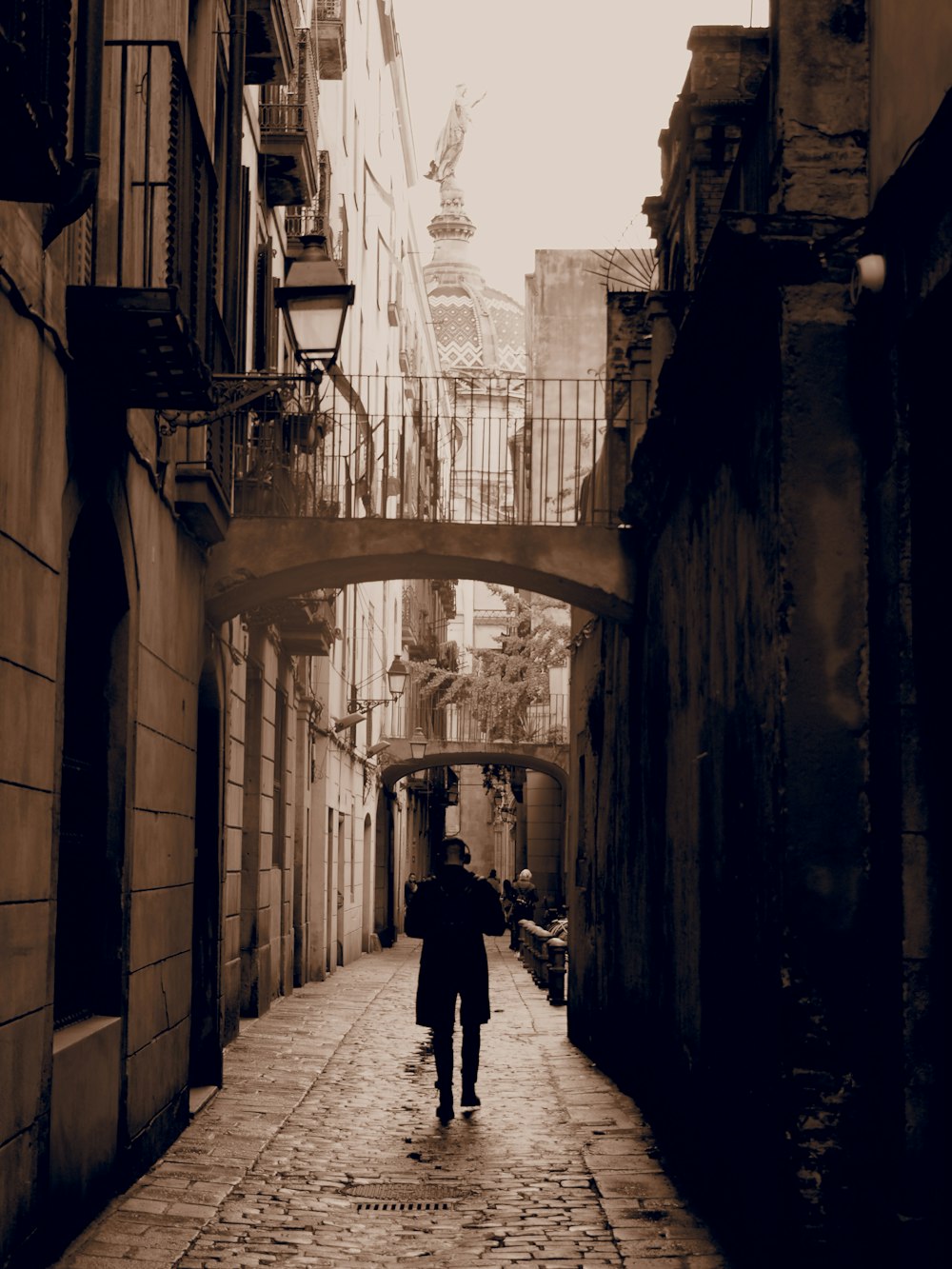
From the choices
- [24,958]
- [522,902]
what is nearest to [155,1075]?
[24,958]

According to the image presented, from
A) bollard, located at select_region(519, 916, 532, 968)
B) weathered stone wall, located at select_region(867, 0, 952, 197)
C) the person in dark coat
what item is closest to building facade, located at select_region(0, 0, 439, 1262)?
the person in dark coat

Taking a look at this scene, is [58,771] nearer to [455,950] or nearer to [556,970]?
[455,950]

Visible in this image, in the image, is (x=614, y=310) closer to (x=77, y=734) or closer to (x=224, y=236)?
(x=224, y=236)

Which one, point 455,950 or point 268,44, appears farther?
point 268,44

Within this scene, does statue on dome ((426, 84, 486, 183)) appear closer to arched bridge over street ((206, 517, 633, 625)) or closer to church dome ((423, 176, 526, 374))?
church dome ((423, 176, 526, 374))

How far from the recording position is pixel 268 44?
13891mm

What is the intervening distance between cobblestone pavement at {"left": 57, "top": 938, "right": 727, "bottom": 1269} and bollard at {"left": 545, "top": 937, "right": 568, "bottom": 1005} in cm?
629

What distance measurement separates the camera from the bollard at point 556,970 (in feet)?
70.3

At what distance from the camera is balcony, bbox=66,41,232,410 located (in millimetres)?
7191

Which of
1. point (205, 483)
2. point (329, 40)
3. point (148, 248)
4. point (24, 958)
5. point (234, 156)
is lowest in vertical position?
point (24, 958)

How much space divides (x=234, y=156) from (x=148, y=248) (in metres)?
5.21

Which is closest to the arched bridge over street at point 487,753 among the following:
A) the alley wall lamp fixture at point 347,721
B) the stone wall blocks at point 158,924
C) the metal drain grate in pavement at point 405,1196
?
the alley wall lamp fixture at point 347,721

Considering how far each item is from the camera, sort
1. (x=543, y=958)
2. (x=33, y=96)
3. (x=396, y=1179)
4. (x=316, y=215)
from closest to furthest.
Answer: (x=33, y=96) < (x=396, y=1179) < (x=316, y=215) < (x=543, y=958)

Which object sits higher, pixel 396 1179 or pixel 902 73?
pixel 902 73
